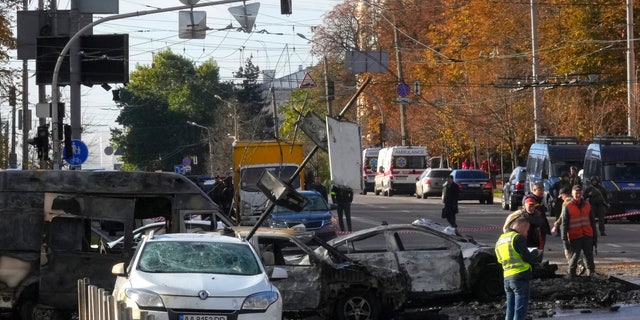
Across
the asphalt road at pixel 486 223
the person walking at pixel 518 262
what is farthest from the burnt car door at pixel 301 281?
the asphalt road at pixel 486 223

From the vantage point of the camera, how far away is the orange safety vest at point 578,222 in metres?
21.6

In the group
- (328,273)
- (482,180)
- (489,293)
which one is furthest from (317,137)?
(482,180)

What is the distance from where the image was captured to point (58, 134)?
31.7 meters

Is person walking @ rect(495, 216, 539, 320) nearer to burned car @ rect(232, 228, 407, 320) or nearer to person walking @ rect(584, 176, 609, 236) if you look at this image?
burned car @ rect(232, 228, 407, 320)

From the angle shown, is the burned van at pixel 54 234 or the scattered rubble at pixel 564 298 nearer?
the burned van at pixel 54 234

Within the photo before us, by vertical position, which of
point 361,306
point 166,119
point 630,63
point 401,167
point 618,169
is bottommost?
point 361,306

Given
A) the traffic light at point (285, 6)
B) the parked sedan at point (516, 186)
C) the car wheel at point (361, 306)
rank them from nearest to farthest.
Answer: the car wheel at point (361, 306) < the traffic light at point (285, 6) < the parked sedan at point (516, 186)

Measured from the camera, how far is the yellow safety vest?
1437cm

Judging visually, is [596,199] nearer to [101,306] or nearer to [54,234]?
[54,234]

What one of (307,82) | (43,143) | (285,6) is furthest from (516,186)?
(285,6)

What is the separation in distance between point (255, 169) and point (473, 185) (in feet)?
62.5

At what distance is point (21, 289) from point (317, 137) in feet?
14.9

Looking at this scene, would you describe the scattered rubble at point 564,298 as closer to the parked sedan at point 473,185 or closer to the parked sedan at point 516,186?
the parked sedan at point 516,186

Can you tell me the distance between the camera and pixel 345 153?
15961 millimetres
